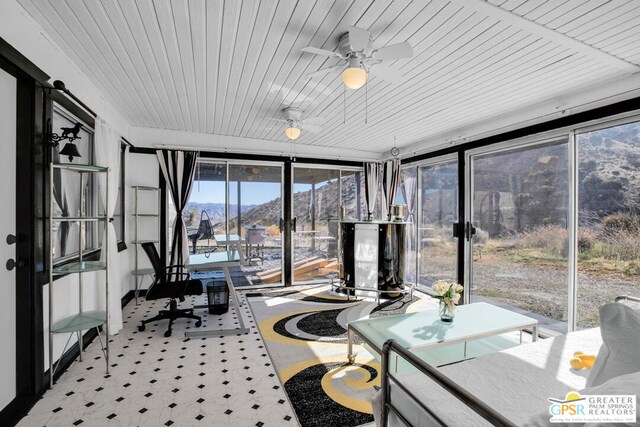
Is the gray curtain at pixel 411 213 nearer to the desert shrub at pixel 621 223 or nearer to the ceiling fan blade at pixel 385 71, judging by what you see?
the desert shrub at pixel 621 223

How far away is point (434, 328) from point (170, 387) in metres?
2.09

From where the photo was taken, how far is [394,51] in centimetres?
191

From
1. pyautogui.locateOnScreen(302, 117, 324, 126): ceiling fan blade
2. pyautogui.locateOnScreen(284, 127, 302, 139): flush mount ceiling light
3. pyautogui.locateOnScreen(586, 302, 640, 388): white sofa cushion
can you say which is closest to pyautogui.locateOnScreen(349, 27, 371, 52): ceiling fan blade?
pyautogui.locateOnScreen(302, 117, 324, 126): ceiling fan blade

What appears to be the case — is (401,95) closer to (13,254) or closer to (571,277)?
(571,277)

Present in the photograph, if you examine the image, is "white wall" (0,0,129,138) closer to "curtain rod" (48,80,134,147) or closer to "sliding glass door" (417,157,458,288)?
"curtain rod" (48,80,134,147)

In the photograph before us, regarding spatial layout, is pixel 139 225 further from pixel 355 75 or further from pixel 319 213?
pixel 355 75

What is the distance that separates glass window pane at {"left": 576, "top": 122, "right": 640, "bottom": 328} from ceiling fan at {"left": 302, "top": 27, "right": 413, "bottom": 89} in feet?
7.29

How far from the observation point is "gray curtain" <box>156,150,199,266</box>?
15.2 feet

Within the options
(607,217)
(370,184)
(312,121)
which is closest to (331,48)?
(312,121)

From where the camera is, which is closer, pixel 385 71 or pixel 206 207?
pixel 385 71

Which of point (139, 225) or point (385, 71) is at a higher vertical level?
point (385, 71)

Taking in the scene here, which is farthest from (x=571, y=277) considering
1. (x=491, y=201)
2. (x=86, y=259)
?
(x=86, y=259)

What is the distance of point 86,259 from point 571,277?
4.92 metres

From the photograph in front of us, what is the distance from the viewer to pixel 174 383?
232cm
